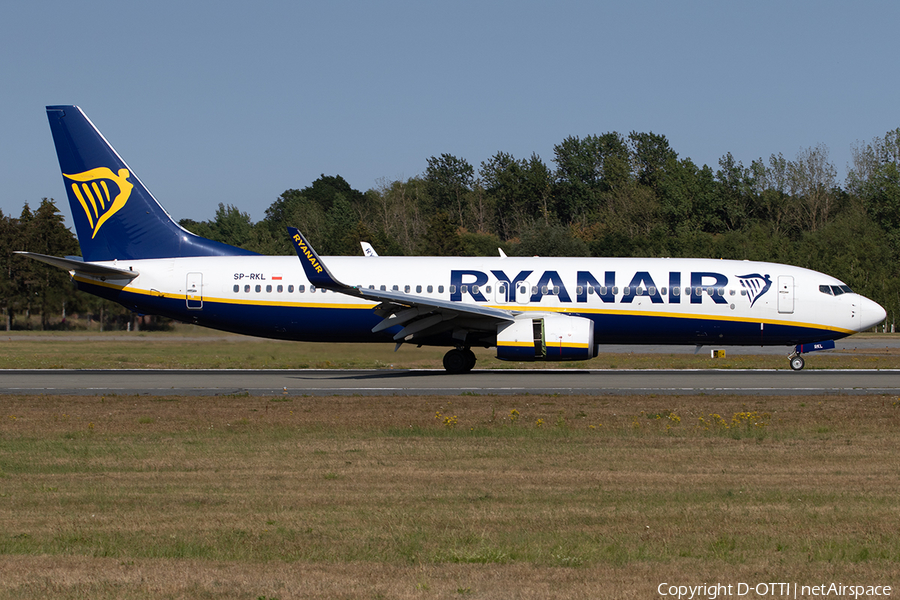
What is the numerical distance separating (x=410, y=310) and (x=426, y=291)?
5.45 ft

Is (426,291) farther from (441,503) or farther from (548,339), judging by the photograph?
(441,503)

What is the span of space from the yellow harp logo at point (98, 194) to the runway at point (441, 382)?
5.01 m

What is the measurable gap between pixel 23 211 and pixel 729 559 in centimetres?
7756

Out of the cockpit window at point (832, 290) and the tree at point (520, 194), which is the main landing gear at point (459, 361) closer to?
the cockpit window at point (832, 290)

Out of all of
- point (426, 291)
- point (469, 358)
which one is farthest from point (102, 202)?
point (469, 358)

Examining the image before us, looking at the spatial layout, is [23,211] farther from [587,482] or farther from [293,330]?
[587,482]

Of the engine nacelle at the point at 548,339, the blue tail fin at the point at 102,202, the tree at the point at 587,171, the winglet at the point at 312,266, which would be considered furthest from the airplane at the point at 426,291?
the tree at the point at 587,171

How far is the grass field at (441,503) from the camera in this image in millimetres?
6934

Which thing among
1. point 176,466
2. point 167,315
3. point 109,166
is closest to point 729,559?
point 176,466

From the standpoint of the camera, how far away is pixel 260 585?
6.69m

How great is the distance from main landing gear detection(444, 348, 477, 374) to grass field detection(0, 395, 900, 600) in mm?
10004

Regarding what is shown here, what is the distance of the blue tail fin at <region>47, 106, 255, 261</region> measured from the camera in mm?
28766

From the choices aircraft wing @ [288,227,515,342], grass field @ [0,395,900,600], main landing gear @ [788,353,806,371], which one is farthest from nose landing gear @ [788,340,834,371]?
grass field @ [0,395,900,600]

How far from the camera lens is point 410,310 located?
2614 centimetres
